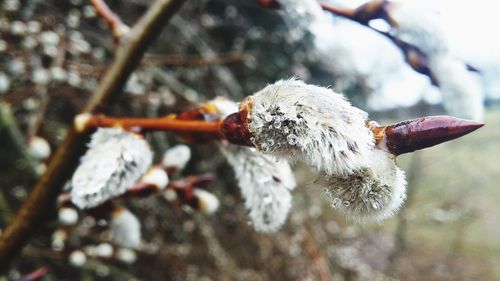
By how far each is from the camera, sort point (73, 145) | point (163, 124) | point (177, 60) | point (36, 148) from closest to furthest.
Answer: point (163, 124), point (73, 145), point (36, 148), point (177, 60)

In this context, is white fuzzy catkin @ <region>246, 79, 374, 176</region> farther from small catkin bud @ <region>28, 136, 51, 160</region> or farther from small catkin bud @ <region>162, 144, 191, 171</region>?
small catkin bud @ <region>28, 136, 51, 160</region>

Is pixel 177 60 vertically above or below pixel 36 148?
below

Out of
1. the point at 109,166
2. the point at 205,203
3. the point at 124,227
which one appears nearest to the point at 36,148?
the point at 124,227

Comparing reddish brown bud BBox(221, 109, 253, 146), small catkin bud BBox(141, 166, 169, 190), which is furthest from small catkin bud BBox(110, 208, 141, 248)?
reddish brown bud BBox(221, 109, 253, 146)

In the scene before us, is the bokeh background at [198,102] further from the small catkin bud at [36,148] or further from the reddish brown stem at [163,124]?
the reddish brown stem at [163,124]

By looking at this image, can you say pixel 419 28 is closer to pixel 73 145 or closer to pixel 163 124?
pixel 163 124

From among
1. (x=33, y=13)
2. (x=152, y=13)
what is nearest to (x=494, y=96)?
(x=33, y=13)

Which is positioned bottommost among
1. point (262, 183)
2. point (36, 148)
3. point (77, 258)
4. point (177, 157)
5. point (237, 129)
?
point (77, 258)

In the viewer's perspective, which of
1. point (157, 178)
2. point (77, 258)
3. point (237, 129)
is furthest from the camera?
point (77, 258)
